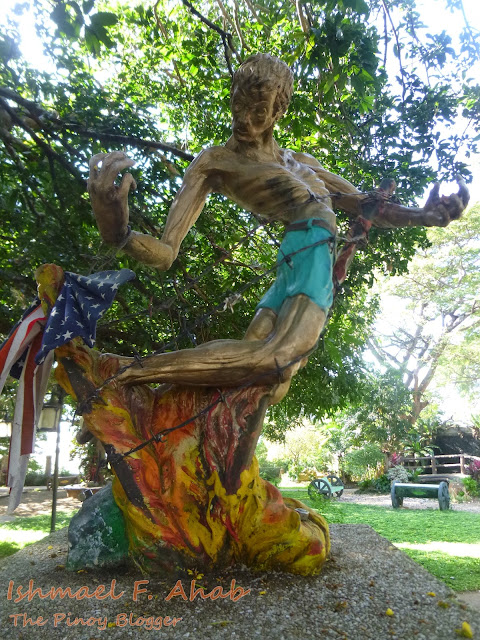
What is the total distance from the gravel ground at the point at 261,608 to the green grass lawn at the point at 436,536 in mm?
858

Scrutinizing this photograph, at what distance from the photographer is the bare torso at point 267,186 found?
2.86 m

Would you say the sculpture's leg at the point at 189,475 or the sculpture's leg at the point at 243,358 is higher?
the sculpture's leg at the point at 243,358

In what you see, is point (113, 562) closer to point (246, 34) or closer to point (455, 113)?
point (455, 113)

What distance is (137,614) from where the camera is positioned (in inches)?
88.3

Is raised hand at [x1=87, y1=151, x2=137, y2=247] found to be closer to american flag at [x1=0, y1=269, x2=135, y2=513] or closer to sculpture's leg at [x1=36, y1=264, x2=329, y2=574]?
Result: american flag at [x1=0, y1=269, x2=135, y2=513]

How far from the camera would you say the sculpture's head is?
8.79 feet

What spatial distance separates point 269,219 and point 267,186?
0.76 ft

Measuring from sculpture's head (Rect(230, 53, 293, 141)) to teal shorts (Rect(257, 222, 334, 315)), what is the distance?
65 cm

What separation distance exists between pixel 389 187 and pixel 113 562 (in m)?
2.81

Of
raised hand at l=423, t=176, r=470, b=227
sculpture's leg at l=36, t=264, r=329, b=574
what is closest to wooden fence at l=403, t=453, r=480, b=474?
raised hand at l=423, t=176, r=470, b=227

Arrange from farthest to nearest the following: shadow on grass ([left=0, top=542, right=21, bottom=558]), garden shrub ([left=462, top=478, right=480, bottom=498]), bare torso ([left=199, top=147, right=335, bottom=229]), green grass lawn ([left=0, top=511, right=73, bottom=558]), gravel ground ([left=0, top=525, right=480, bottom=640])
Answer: garden shrub ([left=462, top=478, right=480, bottom=498]), green grass lawn ([left=0, top=511, right=73, bottom=558]), shadow on grass ([left=0, top=542, right=21, bottom=558]), bare torso ([left=199, top=147, right=335, bottom=229]), gravel ground ([left=0, top=525, right=480, bottom=640])

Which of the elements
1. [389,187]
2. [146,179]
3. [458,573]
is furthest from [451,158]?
[458,573]

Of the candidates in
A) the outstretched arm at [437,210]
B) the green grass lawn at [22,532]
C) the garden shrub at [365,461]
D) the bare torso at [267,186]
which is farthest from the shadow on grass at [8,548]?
the garden shrub at [365,461]

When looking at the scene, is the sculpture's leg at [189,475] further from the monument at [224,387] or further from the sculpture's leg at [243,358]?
the sculpture's leg at [243,358]
